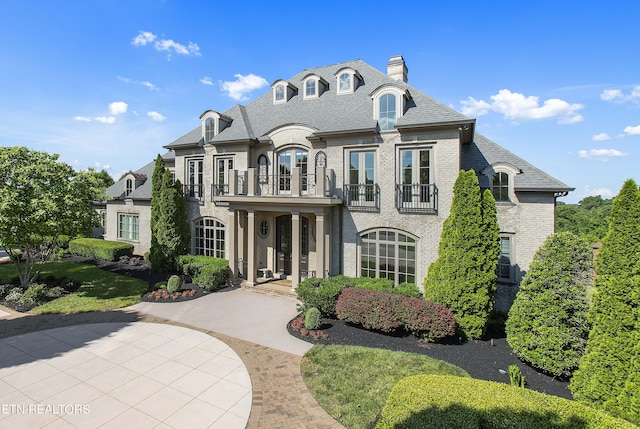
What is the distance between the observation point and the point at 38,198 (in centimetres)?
1311

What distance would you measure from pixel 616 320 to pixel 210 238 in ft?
58.1

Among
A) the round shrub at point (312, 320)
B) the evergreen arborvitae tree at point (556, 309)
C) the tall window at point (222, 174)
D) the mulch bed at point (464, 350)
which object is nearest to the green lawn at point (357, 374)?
the mulch bed at point (464, 350)

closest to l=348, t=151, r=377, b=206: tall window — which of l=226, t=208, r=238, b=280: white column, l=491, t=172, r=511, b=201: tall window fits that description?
l=491, t=172, r=511, b=201: tall window

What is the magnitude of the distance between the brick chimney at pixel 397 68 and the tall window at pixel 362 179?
7322 millimetres

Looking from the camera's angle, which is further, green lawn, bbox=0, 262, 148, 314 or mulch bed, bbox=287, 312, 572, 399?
green lawn, bbox=0, 262, 148, 314

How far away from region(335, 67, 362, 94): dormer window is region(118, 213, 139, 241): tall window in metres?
17.8

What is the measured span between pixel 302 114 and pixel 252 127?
10.7 ft

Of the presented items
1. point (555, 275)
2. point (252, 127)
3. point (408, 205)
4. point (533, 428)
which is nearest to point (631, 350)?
point (555, 275)

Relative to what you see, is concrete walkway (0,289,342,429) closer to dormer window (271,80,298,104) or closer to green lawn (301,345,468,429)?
green lawn (301,345,468,429)

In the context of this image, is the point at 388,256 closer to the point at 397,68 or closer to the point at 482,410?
the point at 482,410

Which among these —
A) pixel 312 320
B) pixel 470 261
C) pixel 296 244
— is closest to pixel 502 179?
pixel 470 261

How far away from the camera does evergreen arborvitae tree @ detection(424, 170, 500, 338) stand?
10.0m

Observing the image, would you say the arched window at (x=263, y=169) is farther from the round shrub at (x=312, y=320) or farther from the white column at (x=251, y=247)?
the round shrub at (x=312, y=320)

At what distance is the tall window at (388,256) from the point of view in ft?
43.8
